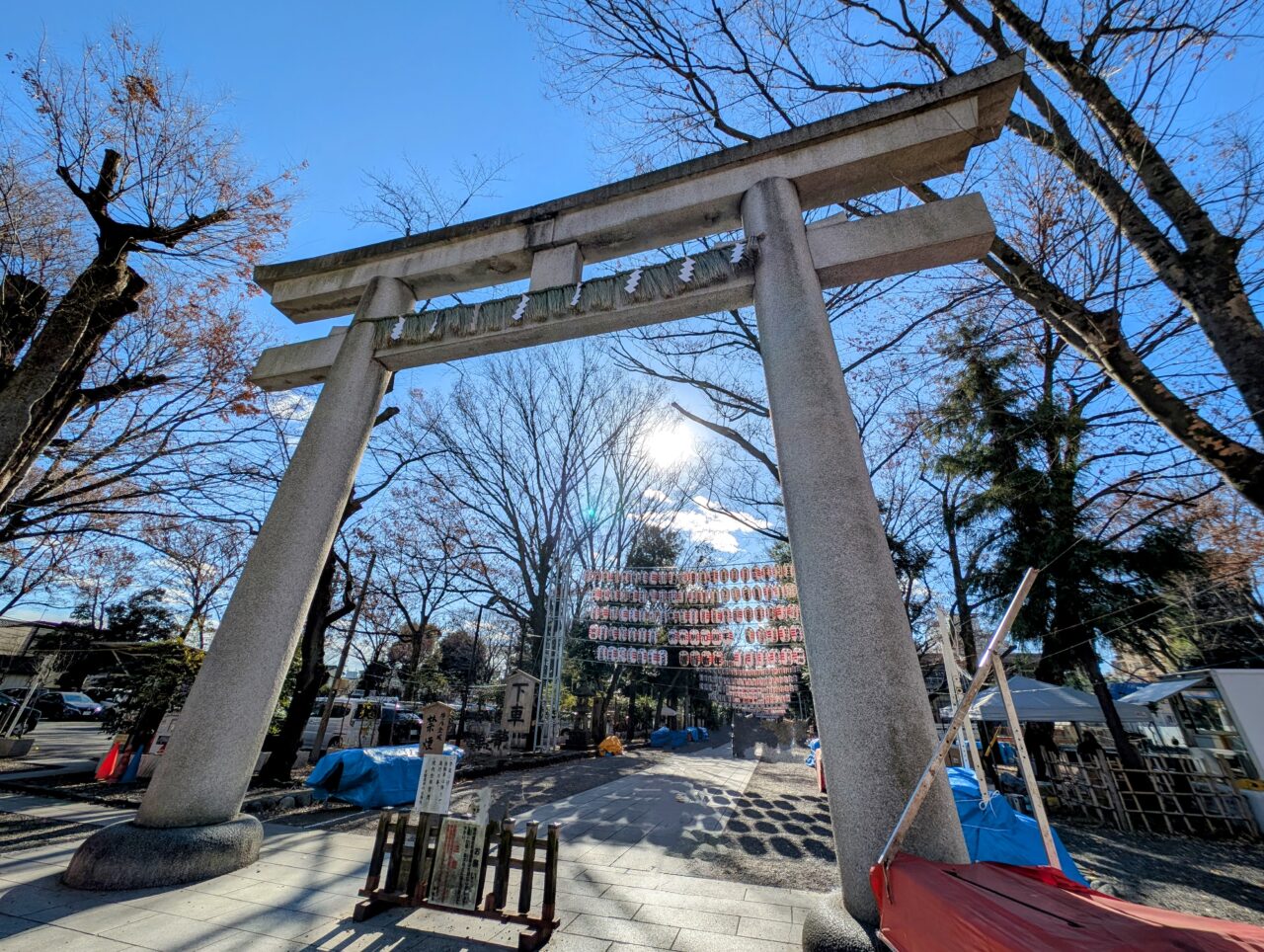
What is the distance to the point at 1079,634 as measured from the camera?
12570 mm

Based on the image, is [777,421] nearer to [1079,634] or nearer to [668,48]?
[668,48]

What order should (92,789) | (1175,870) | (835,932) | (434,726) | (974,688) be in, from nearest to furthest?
1. (974,688)
2. (835,932)
3. (434,726)
4. (1175,870)
5. (92,789)

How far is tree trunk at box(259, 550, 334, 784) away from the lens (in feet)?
30.6

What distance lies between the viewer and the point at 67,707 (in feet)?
71.4

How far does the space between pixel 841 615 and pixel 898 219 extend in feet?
11.3

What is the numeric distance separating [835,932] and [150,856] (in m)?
4.74

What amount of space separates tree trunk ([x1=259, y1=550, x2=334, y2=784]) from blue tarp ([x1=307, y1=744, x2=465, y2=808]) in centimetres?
167

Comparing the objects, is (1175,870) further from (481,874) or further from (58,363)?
(58,363)

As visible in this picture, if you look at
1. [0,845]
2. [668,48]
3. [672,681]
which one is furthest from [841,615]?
[672,681]

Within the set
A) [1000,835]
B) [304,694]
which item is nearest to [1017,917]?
[1000,835]

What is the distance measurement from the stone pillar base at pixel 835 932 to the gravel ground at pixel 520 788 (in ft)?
7.13

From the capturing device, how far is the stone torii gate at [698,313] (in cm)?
313

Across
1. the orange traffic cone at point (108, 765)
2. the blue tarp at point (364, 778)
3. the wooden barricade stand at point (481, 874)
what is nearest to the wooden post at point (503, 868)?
the wooden barricade stand at point (481, 874)

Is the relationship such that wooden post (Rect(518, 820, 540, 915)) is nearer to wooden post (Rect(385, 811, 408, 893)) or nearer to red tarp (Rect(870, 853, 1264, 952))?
wooden post (Rect(385, 811, 408, 893))
